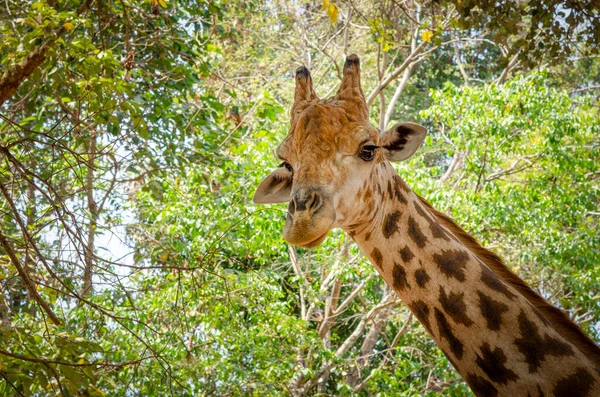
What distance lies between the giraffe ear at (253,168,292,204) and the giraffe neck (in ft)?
1.21

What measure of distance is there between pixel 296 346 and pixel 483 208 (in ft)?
9.83

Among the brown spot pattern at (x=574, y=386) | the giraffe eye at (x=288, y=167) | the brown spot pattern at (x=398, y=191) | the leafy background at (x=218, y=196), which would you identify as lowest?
the brown spot pattern at (x=574, y=386)

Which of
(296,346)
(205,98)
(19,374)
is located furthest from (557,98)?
(19,374)

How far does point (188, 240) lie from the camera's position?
9.03 m

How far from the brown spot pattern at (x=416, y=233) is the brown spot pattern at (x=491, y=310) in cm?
33

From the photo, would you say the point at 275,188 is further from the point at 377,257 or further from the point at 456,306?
the point at 456,306

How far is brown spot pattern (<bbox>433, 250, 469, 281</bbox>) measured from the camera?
10.3 feet

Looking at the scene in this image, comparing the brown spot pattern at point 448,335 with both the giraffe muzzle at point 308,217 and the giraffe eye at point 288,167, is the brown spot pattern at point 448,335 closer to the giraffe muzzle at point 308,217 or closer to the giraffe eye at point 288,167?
the giraffe muzzle at point 308,217

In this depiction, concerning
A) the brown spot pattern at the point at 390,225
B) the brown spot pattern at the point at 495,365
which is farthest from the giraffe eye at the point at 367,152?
the brown spot pattern at the point at 495,365

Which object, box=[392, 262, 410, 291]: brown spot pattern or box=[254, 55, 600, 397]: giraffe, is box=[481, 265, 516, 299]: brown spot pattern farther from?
box=[392, 262, 410, 291]: brown spot pattern

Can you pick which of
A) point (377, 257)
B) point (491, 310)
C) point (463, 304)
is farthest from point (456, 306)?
point (377, 257)

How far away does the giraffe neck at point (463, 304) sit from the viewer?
9.47 ft

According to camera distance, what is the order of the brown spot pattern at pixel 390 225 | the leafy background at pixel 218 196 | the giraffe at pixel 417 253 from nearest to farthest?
the giraffe at pixel 417 253, the brown spot pattern at pixel 390 225, the leafy background at pixel 218 196

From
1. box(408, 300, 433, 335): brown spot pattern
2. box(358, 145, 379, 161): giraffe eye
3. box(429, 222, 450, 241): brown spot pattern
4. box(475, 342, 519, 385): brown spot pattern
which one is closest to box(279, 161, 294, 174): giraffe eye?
box(358, 145, 379, 161): giraffe eye
